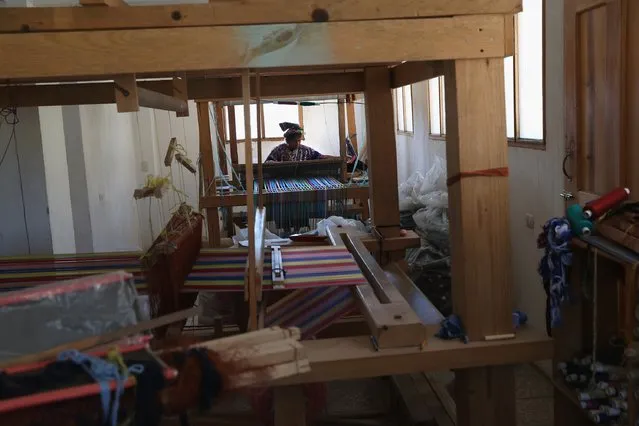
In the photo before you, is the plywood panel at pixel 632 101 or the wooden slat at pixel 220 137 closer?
the plywood panel at pixel 632 101

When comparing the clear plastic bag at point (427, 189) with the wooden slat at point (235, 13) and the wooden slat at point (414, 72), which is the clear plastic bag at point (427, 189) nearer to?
the wooden slat at point (414, 72)

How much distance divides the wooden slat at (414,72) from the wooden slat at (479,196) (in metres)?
0.21

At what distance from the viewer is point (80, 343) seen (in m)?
1.27

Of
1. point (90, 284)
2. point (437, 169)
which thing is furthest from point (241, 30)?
point (437, 169)

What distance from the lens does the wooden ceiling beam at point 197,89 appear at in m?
3.07

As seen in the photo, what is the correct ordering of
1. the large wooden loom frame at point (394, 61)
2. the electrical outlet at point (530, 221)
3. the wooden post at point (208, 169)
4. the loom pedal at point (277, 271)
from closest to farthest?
the large wooden loom frame at point (394, 61)
the loom pedal at point (277, 271)
the electrical outlet at point (530, 221)
the wooden post at point (208, 169)

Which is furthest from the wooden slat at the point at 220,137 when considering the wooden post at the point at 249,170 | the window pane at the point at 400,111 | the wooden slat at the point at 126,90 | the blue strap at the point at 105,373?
the blue strap at the point at 105,373

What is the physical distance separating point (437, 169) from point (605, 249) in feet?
13.1

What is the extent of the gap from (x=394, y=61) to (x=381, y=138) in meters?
1.53

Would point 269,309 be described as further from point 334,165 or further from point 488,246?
point 334,165

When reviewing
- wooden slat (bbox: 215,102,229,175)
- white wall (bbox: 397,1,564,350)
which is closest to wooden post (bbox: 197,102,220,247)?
wooden slat (bbox: 215,102,229,175)

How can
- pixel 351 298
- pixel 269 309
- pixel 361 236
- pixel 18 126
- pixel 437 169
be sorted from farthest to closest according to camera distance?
pixel 437 169 < pixel 18 126 < pixel 361 236 < pixel 269 309 < pixel 351 298

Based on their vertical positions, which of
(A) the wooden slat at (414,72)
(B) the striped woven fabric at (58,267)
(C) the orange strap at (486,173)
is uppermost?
(A) the wooden slat at (414,72)

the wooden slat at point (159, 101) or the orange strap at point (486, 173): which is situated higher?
the wooden slat at point (159, 101)
